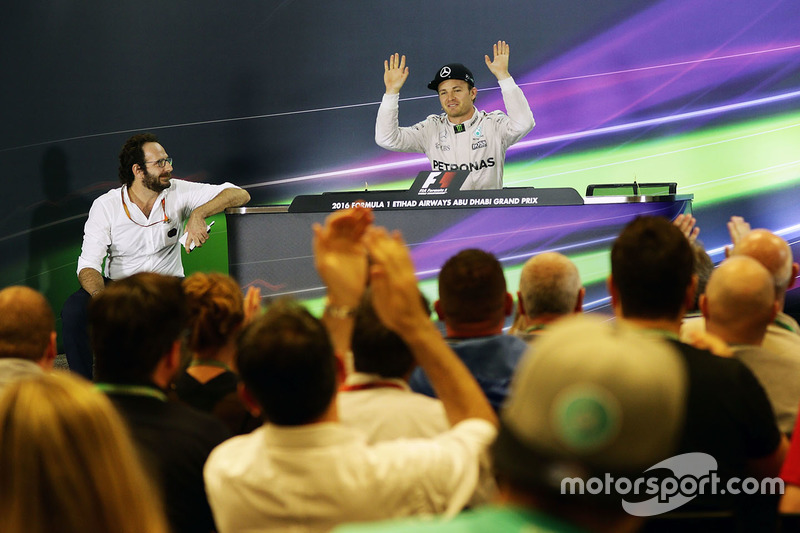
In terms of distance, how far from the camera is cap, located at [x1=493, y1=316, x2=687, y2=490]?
2.33 feet

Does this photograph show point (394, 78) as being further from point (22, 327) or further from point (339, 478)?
point (339, 478)

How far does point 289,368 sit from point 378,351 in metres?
0.35

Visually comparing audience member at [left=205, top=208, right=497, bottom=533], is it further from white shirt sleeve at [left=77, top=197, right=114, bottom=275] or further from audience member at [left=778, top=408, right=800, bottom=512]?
white shirt sleeve at [left=77, top=197, right=114, bottom=275]

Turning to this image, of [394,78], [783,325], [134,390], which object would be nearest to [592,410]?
[134,390]

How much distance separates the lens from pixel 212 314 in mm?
2225

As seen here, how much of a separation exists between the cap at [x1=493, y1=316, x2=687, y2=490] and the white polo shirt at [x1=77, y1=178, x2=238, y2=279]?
14.9ft

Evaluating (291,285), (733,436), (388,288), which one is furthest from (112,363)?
(291,285)

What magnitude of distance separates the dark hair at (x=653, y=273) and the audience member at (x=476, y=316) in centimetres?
31

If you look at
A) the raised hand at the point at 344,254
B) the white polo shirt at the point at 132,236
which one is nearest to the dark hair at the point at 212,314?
the raised hand at the point at 344,254

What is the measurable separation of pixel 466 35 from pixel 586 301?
9.32 feet

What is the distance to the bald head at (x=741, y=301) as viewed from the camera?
1908 mm

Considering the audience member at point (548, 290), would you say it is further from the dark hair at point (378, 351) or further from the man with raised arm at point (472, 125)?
the man with raised arm at point (472, 125)

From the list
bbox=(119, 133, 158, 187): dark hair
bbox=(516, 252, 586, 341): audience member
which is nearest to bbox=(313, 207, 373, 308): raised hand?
bbox=(516, 252, 586, 341): audience member

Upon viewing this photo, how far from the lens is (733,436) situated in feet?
5.04
